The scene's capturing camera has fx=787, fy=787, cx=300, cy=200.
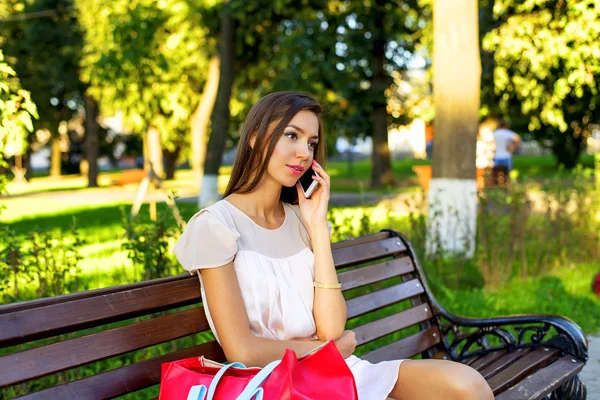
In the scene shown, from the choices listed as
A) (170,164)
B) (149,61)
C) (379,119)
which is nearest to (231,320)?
(379,119)

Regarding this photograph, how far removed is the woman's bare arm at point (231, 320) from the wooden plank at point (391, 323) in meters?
0.92

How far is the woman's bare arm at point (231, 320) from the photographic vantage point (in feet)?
8.54

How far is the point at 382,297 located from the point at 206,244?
145 centimetres

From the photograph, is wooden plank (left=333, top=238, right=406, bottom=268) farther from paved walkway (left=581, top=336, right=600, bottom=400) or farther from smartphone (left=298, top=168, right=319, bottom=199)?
paved walkway (left=581, top=336, right=600, bottom=400)

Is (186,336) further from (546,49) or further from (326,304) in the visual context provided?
(546,49)

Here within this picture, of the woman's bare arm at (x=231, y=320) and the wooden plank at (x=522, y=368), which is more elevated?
the woman's bare arm at (x=231, y=320)

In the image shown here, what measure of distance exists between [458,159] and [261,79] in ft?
57.7

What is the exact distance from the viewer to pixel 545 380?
3289 mm

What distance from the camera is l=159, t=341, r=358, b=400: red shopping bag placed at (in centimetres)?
212

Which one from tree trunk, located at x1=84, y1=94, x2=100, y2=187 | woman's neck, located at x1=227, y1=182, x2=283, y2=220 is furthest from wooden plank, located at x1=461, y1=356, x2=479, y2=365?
tree trunk, located at x1=84, y1=94, x2=100, y2=187

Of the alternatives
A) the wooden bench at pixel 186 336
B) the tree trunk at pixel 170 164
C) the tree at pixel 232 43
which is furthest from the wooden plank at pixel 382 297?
the tree trunk at pixel 170 164

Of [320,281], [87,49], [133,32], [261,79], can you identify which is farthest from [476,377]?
[87,49]

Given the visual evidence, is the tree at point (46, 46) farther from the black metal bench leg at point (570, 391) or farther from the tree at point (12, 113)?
the black metal bench leg at point (570, 391)

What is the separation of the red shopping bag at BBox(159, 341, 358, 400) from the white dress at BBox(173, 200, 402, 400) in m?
0.42
